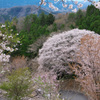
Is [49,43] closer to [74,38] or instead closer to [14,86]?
[74,38]

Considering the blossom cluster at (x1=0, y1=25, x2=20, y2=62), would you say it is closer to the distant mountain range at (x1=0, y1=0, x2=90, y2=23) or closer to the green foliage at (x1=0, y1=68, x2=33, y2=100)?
the distant mountain range at (x1=0, y1=0, x2=90, y2=23)

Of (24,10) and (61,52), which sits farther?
(24,10)

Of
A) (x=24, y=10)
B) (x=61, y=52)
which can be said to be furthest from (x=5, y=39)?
(x=24, y=10)

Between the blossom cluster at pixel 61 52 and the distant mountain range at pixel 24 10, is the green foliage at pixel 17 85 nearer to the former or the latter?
the distant mountain range at pixel 24 10

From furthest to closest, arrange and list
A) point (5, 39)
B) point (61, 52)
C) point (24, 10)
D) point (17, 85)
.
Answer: point (24, 10) < point (61, 52) < point (5, 39) < point (17, 85)

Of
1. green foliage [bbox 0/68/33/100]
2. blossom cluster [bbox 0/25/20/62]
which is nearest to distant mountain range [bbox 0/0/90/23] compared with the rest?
blossom cluster [bbox 0/25/20/62]

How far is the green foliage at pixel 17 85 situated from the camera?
3.18m

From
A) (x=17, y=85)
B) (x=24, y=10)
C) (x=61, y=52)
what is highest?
(x=24, y=10)

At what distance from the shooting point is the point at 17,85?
3.23 m

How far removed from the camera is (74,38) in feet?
23.6

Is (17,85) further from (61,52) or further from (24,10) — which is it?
(24,10)

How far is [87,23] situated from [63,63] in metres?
10.00

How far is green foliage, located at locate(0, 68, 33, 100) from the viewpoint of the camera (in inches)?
125

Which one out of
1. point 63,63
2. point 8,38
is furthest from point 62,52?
point 8,38
